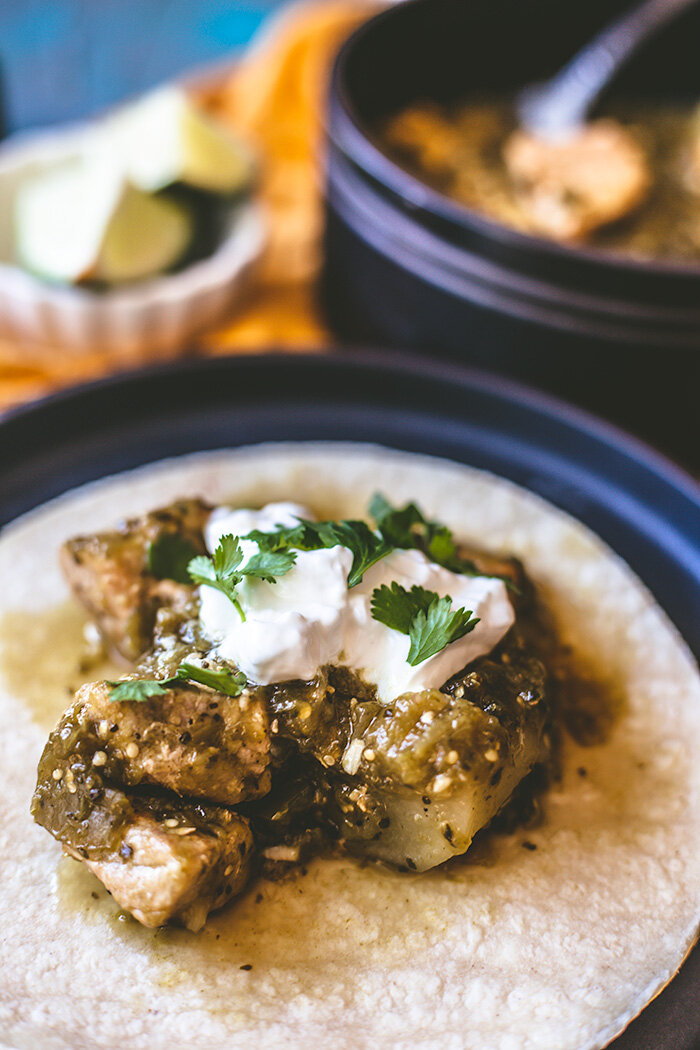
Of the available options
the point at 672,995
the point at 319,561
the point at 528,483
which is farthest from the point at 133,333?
the point at 672,995

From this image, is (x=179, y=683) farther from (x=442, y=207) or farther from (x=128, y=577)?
(x=442, y=207)

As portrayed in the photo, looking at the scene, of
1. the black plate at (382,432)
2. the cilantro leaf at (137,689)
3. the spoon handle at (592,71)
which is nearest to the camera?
the cilantro leaf at (137,689)

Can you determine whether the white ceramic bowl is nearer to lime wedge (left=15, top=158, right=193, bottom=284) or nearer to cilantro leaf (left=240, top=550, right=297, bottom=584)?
lime wedge (left=15, top=158, right=193, bottom=284)

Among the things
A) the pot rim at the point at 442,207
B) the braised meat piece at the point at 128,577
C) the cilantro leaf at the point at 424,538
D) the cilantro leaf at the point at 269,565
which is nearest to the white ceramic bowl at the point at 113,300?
the pot rim at the point at 442,207

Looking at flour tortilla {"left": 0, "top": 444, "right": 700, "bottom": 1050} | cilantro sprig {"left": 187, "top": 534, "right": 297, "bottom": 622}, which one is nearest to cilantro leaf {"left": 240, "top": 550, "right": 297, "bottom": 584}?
cilantro sprig {"left": 187, "top": 534, "right": 297, "bottom": 622}

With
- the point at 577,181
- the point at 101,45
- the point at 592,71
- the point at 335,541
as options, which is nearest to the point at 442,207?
the point at 577,181

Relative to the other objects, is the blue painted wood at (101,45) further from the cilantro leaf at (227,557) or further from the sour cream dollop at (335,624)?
the sour cream dollop at (335,624)

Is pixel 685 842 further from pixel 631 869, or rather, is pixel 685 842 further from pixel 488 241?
pixel 488 241
